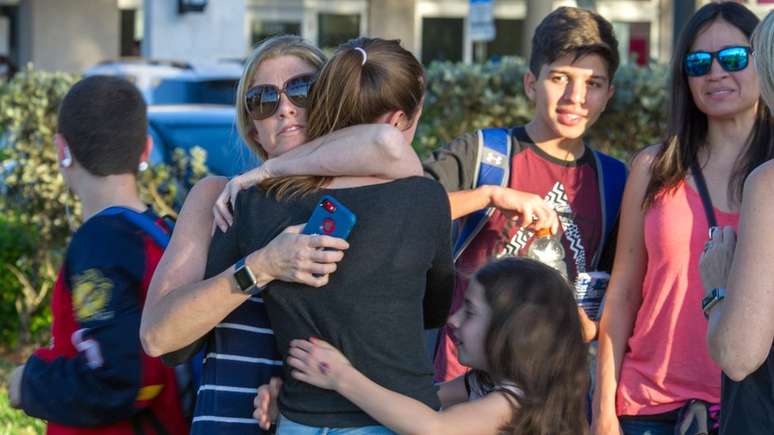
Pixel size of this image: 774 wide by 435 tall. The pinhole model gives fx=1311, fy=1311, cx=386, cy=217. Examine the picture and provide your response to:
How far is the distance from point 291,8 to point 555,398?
78.3 ft

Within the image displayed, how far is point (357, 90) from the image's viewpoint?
2748 millimetres

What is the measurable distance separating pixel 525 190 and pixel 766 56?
1.32 meters

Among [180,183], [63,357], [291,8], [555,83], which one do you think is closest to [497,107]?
[180,183]

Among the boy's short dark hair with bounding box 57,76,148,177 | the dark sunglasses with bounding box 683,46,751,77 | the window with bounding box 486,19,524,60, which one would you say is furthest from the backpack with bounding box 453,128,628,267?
the window with bounding box 486,19,524,60

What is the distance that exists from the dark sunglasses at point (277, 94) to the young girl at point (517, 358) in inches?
21.7

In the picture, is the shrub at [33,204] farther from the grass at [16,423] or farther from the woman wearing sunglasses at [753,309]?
the woman wearing sunglasses at [753,309]

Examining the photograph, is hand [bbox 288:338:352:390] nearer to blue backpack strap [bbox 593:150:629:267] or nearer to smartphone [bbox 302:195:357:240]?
smartphone [bbox 302:195:357:240]

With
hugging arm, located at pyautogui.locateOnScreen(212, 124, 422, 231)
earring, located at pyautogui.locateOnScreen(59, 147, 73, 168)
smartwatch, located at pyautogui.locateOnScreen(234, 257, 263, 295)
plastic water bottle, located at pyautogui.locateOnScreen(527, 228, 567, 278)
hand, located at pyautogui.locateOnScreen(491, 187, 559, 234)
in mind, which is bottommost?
plastic water bottle, located at pyautogui.locateOnScreen(527, 228, 567, 278)

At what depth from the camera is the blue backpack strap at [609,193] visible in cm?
380

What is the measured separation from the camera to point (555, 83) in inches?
151

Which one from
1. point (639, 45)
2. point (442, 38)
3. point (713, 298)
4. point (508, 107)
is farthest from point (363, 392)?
point (639, 45)

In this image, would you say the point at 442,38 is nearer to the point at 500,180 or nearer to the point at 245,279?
the point at 500,180

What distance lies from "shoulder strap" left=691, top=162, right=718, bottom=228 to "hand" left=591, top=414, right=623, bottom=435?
0.59 meters

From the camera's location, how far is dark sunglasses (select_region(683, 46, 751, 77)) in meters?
3.59
